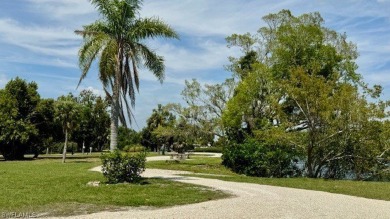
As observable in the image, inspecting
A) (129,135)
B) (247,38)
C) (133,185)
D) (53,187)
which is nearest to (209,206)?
(133,185)

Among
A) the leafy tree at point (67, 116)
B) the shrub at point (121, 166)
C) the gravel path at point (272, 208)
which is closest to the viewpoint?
the gravel path at point (272, 208)

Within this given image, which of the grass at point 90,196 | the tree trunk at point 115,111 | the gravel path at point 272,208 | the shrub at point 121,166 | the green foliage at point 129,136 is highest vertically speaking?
the green foliage at point 129,136

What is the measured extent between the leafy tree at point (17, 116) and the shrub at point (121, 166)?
105ft

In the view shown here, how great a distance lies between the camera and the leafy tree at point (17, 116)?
146ft

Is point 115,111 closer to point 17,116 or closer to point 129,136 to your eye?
point 17,116

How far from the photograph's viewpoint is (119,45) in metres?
16.7

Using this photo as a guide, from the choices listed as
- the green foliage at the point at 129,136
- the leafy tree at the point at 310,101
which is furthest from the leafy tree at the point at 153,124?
the leafy tree at the point at 310,101

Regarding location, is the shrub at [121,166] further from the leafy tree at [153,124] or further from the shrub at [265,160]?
the leafy tree at [153,124]

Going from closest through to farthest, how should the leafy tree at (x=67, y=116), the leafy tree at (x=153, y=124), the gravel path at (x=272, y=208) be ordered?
the gravel path at (x=272, y=208) → the leafy tree at (x=67, y=116) → the leafy tree at (x=153, y=124)

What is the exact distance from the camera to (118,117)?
53.4 feet

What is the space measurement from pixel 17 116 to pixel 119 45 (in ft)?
111

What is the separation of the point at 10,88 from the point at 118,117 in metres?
36.2

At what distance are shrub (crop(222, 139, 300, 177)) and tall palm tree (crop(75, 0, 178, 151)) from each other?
33.7ft

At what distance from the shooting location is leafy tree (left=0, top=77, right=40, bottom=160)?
44625 millimetres
